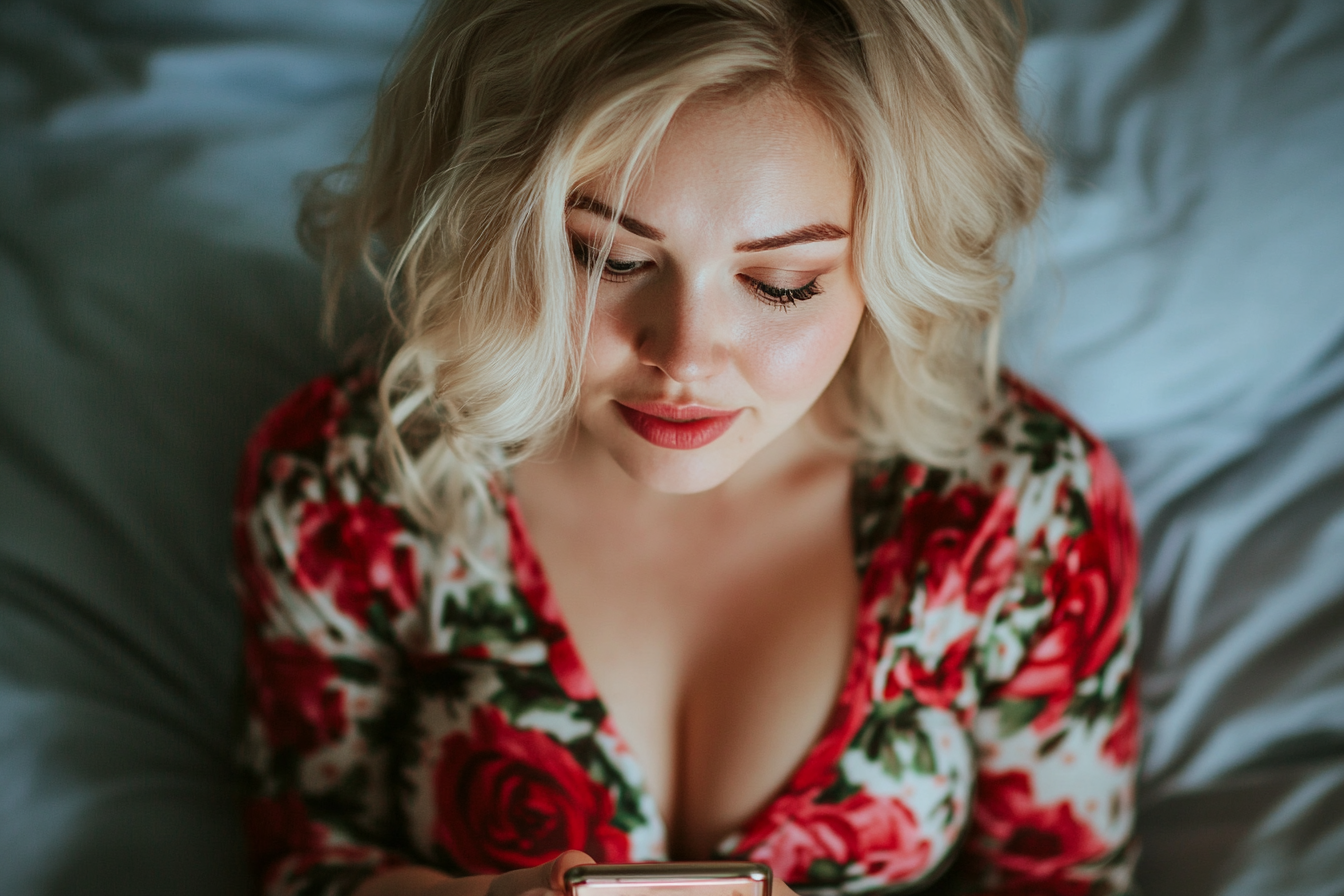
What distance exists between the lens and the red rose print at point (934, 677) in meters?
0.85

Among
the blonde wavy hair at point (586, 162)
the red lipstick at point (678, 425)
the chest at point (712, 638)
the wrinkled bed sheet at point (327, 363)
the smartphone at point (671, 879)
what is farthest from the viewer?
the wrinkled bed sheet at point (327, 363)

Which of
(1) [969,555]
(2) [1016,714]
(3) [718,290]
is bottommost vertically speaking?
(2) [1016,714]

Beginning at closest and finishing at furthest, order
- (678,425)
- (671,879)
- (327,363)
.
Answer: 1. (671,879)
2. (678,425)
3. (327,363)

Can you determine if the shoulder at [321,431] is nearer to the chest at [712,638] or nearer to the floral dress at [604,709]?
the floral dress at [604,709]

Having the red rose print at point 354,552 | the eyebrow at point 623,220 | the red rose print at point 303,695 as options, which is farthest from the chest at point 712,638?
the eyebrow at point 623,220

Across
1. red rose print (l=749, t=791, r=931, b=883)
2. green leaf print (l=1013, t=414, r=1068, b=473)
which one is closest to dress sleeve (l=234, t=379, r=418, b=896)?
red rose print (l=749, t=791, r=931, b=883)

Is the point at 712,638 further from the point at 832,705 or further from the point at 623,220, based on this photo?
the point at 623,220

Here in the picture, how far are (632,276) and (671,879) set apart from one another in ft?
1.29

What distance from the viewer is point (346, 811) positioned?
2.99ft

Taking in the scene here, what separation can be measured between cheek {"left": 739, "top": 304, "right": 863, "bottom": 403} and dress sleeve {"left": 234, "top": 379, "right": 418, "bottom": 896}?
0.37 metres

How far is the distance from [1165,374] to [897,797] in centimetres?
60

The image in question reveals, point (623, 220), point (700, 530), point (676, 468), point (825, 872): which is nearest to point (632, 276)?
point (623, 220)

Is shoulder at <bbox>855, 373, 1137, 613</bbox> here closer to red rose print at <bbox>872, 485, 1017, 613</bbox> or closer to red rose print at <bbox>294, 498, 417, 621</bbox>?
red rose print at <bbox>872, 485, 1017, 613</bbox>

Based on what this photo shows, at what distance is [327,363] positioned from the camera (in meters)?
1.12
